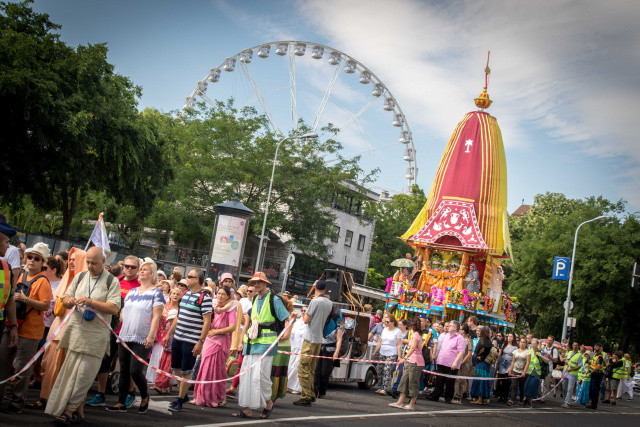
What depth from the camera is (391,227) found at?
211ft

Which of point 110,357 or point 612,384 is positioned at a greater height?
point 612,384

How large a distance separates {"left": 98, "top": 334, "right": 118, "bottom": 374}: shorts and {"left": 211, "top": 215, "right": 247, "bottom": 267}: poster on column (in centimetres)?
959

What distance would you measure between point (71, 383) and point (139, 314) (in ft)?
4.41

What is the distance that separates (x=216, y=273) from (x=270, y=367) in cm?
970

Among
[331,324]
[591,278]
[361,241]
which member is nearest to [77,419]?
[331,324]

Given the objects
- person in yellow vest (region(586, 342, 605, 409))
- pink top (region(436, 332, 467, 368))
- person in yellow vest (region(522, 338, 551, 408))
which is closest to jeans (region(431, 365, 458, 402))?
pink top (region(436, 332, 467, 368))

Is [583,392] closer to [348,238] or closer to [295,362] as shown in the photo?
[295,362]

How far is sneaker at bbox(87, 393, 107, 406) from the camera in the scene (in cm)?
858

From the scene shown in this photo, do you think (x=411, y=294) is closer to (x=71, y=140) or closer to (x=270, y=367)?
(x=71, y=140)

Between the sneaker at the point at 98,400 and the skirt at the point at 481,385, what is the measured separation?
1045cm

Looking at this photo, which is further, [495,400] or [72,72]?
[72,72]

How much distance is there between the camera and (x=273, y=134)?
127ft

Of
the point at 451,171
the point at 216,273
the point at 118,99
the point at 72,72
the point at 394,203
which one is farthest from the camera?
the point at 394,203

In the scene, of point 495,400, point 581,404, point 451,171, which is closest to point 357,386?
point 495,400
